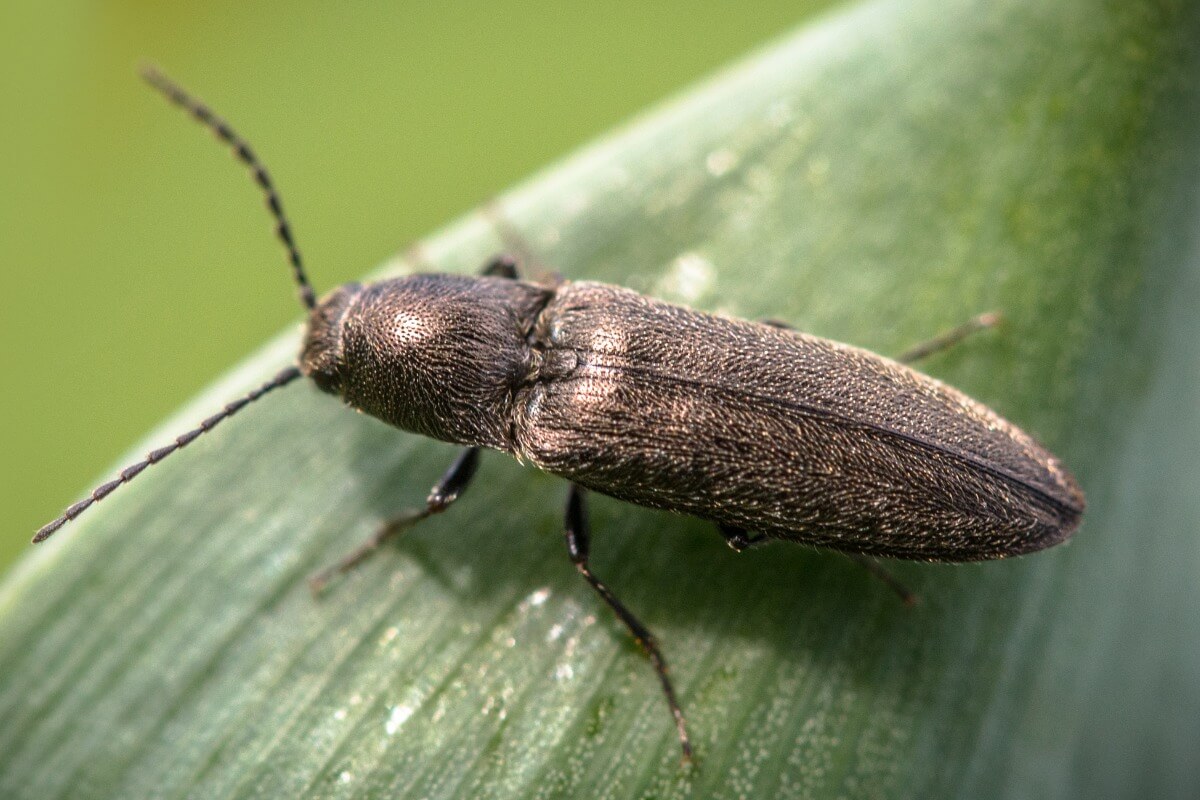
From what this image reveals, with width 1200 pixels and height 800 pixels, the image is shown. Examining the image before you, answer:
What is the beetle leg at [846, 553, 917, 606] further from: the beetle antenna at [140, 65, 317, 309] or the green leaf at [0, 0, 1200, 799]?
the beetle antenna at [140, 65, 317, 309]

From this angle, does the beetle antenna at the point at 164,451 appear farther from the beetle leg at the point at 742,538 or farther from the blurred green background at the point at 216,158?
the beetle leg at the point at 742,538

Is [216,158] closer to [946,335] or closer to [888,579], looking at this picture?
[946,335]

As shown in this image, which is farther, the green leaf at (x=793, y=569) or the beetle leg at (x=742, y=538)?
the beetle leg at (x=742, y=538)

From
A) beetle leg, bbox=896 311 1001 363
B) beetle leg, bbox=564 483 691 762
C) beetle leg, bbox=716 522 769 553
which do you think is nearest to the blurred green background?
beetle leg, bbox=564 483 691 762

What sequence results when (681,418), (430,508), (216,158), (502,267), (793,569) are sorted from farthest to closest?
(216,158), (502,267), (430,508), (793,569), (681,418)

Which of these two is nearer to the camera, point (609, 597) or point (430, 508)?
point (609, 597)

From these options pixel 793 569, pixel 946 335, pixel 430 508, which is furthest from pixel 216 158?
pixel 946 335

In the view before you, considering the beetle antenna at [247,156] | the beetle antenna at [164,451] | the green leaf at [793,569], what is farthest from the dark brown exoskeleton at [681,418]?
the beetle antenna at [247,156]

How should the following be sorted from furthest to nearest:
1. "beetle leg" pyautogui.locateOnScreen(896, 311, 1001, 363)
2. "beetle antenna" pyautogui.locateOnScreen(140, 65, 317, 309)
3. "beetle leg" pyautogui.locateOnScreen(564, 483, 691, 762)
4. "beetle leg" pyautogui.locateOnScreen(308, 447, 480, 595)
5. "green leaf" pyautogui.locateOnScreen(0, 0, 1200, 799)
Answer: "beetle antenna" pyautogui.locateOnScreen(140, 65, 317, 309) → "beetle leg" pyautogui.locateOnScreen(308, 447, 480, 595) → "beetle leg" pyautogui.locateOnScreen(896, 311, 1001, 363) → "beetle leg" pyautogui.locateOnScreen(564, 483, 691, 762) → "green leaf" pyautogui.locateOnScreen(0, 0, 1200, 799)
